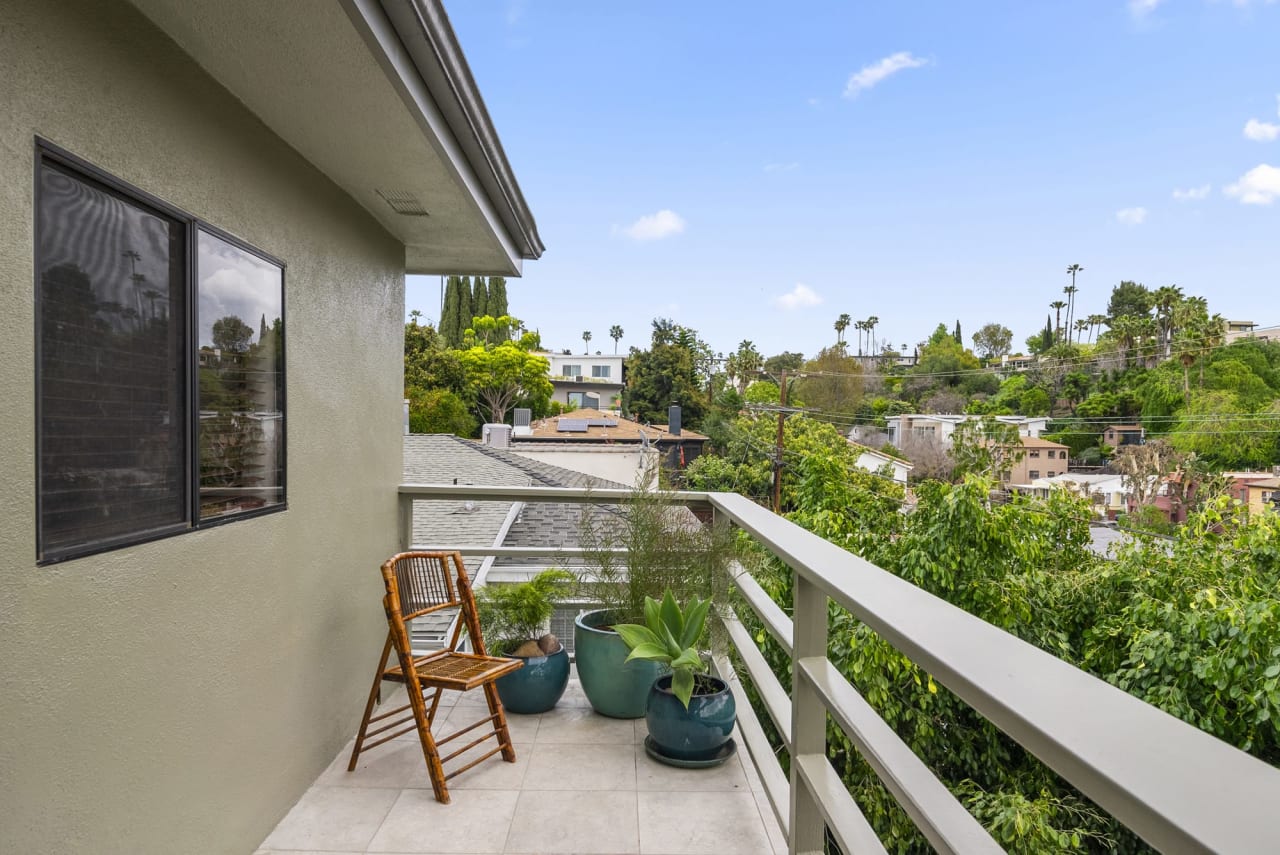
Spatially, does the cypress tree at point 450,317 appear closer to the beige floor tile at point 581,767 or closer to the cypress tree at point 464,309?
the cypress tree at point 464,309

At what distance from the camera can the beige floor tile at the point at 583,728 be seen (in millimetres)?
3156

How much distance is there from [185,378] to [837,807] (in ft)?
5.84

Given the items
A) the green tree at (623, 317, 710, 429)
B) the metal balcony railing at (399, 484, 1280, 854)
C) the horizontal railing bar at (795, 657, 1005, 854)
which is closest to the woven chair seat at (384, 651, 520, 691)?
the metal balcony railing at (399, 484, 1280, 854)

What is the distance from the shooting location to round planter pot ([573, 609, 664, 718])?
10.7 feet

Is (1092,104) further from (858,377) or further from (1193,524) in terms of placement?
(1193,524)

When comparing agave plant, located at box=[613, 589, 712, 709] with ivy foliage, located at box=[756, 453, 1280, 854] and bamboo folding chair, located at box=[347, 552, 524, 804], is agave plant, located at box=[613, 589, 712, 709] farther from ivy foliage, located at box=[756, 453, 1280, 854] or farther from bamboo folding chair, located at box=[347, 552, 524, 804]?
ivy foliage, located at box=[756, 453, 1280, 854]

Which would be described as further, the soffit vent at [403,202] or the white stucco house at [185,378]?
the soffit vent at [403,202]

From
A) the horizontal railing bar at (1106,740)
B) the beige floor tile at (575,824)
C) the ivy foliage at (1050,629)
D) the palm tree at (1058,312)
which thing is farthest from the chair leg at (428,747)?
the palm tree at (1058,312)

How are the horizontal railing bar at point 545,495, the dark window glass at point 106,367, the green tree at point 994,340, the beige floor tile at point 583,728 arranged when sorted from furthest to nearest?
1. the green tree at point 994,340
2. the horizontal railing bar at point 545,495
3. the beige floor tile at point 583,728
4. the dark window glass at point 106,367

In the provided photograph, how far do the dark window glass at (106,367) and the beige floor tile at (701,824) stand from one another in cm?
163

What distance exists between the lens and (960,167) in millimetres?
37500

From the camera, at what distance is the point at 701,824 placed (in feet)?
8.29

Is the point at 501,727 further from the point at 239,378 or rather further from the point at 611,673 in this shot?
the point at 239,378

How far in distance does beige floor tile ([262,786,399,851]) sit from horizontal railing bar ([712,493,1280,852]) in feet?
6.44
